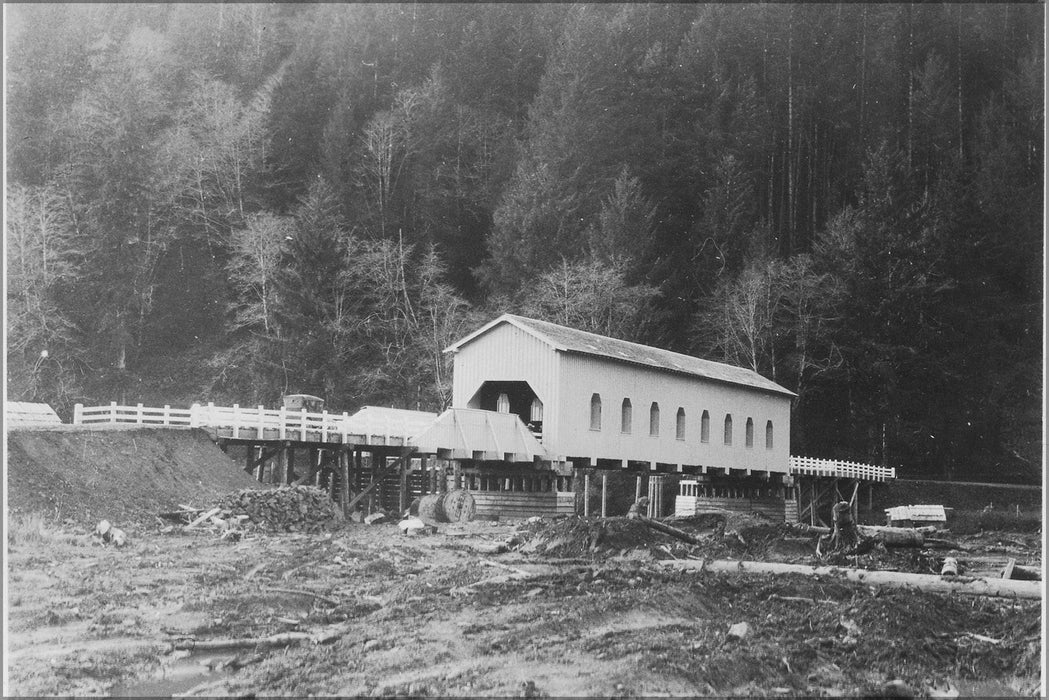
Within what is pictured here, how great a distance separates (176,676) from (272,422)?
36.6ft

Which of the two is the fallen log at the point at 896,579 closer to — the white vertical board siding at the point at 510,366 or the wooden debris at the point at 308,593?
the wooden debris at the point at 308,593

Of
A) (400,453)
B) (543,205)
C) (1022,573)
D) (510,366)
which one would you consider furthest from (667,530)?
(543,205)

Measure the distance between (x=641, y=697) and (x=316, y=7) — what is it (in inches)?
990

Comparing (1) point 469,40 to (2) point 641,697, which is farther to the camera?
(1) point 469,40

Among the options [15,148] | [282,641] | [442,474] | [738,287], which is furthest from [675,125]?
[282,641]

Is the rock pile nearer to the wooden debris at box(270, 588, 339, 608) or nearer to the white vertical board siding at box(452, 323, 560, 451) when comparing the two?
the wooden debris at box(270, 588, 339, 608)

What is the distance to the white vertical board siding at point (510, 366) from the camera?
2308 centimetres

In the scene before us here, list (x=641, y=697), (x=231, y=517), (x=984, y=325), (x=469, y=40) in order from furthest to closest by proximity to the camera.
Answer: (x=469, y=40)
(x=984, y=325)
(x=231, y=517)
(x=641, y=697)

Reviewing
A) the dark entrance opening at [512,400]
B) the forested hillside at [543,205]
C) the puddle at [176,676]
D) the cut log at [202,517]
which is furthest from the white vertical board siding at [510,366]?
the puddle at [176,676]

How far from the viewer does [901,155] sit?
1383 inches

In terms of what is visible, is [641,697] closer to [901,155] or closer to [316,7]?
[316,7]

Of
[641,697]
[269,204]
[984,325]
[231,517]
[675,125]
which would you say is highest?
[675,125]

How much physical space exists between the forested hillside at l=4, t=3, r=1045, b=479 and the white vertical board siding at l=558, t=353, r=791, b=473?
5.38m

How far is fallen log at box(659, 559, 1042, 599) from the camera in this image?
13211 millimetres
